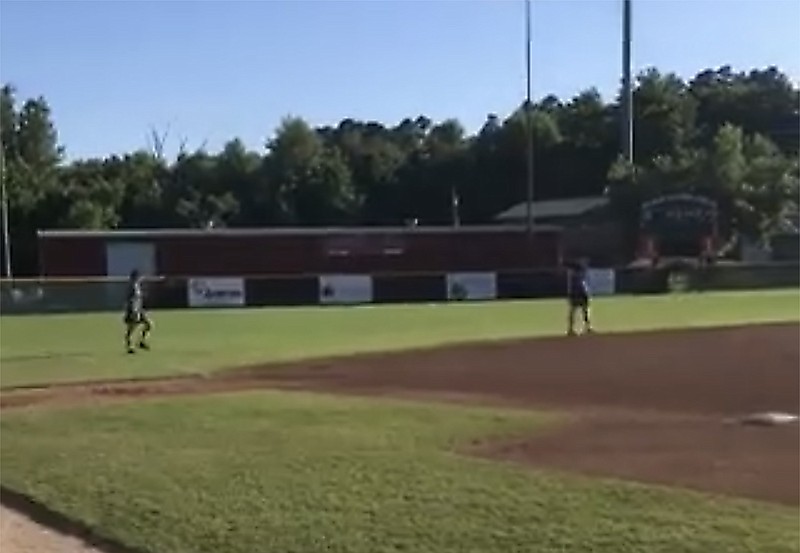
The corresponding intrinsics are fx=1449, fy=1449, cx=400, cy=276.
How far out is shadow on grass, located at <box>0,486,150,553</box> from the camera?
9.77 metres

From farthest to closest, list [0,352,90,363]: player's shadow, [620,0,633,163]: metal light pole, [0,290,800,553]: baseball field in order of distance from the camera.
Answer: [620,0,633,163]: metal light pole, [0,352,90,363]: player's shadow, [0,290,800,553]: baseball field

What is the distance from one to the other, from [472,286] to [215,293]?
10605 mm

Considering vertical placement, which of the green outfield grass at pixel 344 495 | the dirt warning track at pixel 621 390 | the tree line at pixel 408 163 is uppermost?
the tree line at pixel 408 163

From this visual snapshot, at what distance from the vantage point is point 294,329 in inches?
1529

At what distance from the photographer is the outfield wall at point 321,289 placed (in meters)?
53.7

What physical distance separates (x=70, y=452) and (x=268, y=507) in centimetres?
445

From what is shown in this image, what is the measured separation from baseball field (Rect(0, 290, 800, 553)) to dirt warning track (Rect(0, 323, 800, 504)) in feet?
0.19

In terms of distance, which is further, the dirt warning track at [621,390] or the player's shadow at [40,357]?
the player's shadow at [40,357]

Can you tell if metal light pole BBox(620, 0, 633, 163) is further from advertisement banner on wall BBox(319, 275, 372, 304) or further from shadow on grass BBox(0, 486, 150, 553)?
shadow on grass BBox(0, 486, 150, 553)

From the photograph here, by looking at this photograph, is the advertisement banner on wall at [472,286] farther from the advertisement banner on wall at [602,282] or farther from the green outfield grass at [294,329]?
the advertisement banner on wall at [602,282]

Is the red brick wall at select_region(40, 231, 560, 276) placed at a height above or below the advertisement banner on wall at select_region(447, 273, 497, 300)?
above

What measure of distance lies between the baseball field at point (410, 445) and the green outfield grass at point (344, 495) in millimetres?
31

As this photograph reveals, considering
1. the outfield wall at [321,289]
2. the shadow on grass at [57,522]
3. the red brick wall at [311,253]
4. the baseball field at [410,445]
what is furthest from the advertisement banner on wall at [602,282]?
the shadow on grass at [57,522]

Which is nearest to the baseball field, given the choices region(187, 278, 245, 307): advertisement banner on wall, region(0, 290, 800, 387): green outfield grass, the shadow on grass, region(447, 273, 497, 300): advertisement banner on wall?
the shadow on grass
